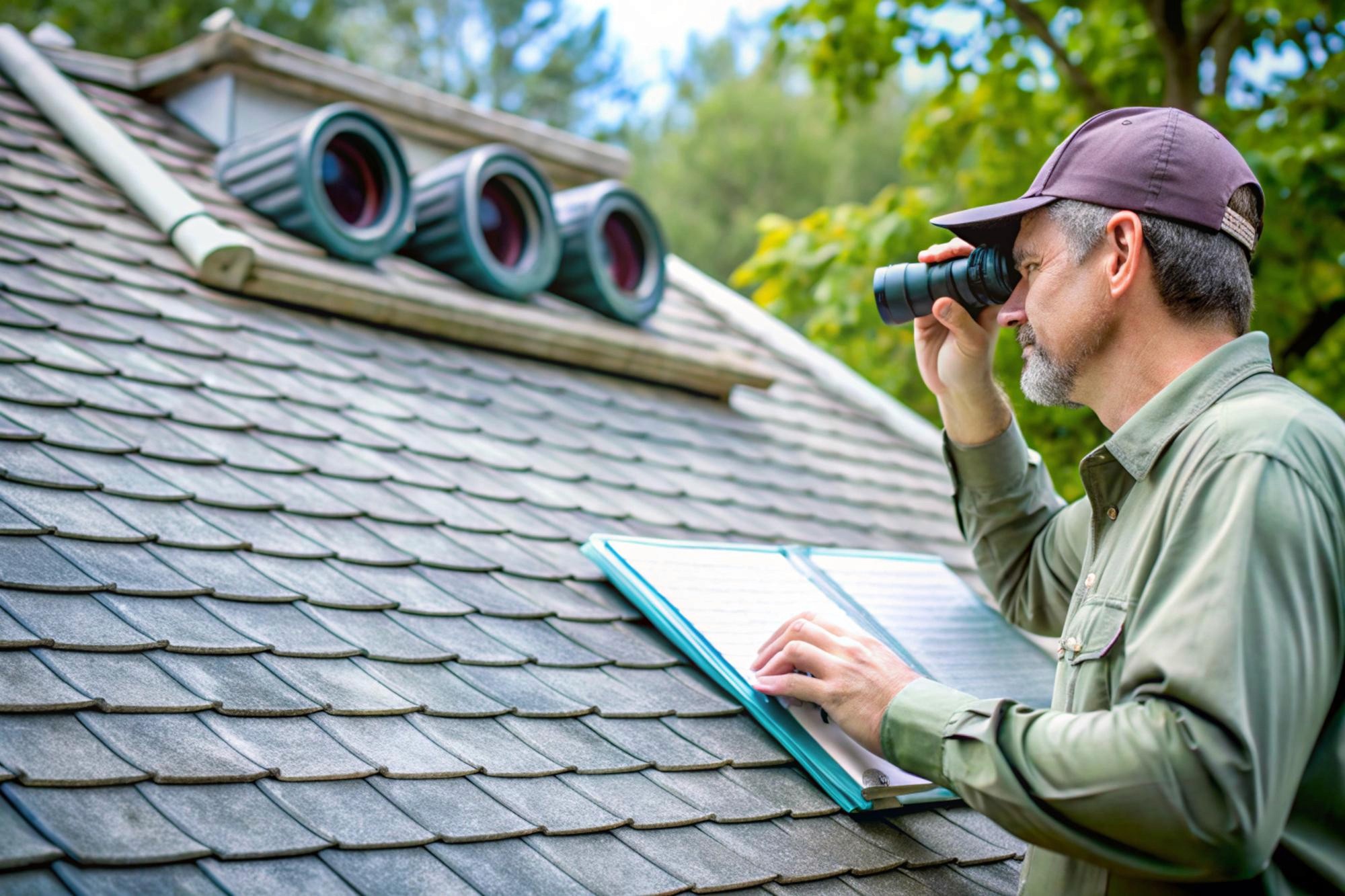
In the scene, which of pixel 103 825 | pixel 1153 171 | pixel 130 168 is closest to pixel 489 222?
pixel 130 168

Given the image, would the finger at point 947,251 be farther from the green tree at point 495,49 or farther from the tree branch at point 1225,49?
the green tree at point 495,49

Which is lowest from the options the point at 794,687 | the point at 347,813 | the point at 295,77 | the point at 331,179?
the point at 347,813

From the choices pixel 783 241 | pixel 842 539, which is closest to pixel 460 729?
pixel 842 539

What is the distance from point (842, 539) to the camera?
138 inches

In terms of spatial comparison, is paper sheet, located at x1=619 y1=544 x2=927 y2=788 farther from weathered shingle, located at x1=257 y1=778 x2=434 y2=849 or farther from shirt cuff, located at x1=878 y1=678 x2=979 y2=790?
weathered shingle, located at x1=257 y1=778 x2=434 y2=849

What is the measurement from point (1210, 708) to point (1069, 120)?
23.0 feet

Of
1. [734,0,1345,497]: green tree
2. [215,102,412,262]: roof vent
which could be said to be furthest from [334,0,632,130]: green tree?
[215,102,412,262]: roof vent

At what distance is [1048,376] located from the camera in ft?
6.34

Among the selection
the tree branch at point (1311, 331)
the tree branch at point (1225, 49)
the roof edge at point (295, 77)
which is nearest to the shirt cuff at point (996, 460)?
the roof edge at point (295, 77)

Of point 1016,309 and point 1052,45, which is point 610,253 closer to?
point 1016,309

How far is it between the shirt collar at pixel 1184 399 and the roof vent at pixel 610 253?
2.83 meters

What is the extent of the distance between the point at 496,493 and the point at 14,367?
1061 millimetres

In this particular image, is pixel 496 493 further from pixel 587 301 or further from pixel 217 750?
pixel 587 301

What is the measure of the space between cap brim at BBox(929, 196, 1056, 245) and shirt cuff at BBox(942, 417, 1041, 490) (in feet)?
1.84
